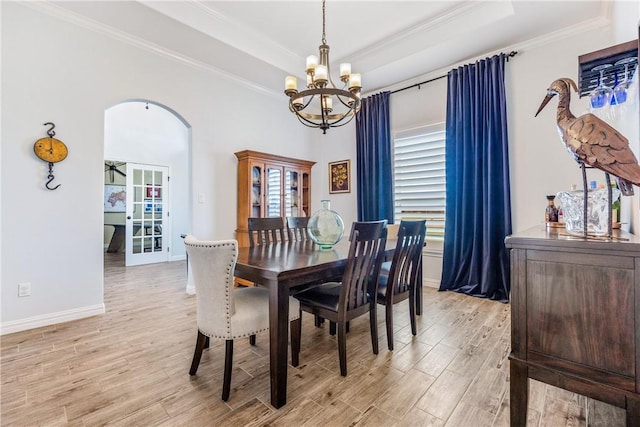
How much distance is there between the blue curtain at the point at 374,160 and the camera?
4262 millimetres

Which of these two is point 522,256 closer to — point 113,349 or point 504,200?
point 504,200

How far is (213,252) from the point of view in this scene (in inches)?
59.4

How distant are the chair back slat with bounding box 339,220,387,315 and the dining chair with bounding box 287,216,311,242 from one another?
123 cm

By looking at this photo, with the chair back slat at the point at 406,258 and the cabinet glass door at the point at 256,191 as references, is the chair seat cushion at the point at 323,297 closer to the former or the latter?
the chair back slat at the point at 406,258

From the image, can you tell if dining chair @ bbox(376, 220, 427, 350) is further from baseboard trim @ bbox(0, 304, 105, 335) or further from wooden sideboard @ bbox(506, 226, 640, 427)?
baseboard trim @ bbox(0, 304, 105, 335)

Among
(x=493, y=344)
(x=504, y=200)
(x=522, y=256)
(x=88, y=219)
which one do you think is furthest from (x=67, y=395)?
(x=504, y=200)

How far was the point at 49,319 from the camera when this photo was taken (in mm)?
2660

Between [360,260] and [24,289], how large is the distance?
2985 mm

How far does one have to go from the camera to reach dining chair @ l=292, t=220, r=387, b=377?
6.00ft

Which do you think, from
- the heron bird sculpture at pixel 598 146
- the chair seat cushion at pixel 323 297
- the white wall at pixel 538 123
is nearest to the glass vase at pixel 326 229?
the chair seat cushion at pixel 323 297

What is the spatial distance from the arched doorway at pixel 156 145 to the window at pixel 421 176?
140 inches

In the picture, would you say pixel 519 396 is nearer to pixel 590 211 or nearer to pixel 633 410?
pixel 633 410

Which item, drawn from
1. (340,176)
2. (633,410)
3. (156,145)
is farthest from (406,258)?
(156,145)

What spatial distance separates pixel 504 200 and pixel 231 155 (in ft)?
11.4
